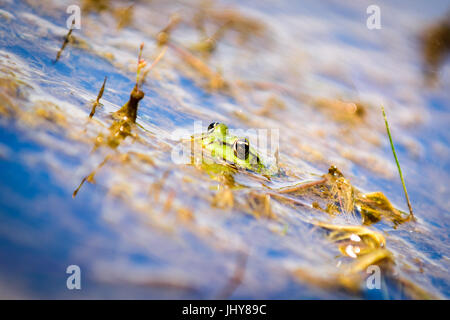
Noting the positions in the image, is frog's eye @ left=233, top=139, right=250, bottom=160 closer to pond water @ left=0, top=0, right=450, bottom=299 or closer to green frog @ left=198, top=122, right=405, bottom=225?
green frog @ left=198, top=122, right=405, bottom=225

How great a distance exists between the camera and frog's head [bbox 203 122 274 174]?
7.82ft

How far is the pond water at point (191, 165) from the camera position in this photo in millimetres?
1259

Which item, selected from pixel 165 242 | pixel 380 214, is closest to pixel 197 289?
pixel 165 242

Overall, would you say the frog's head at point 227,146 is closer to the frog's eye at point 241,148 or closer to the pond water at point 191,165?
the frog's eye at point 241,148

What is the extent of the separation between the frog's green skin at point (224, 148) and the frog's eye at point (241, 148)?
2 centimetres

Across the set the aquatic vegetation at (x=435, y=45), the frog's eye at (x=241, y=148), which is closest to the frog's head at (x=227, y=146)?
the frog's eye at (x=241, y=148)

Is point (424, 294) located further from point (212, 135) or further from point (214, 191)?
point (212, 135)

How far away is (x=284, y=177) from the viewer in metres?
2.60

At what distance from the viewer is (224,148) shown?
2410 mm

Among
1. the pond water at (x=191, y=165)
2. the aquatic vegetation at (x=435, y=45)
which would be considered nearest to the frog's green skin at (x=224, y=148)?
the pond water at (x=191, y=165)

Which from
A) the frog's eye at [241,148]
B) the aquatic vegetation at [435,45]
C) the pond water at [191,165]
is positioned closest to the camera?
the pond water at [191,165]

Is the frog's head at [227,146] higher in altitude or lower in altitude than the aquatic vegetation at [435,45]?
lower

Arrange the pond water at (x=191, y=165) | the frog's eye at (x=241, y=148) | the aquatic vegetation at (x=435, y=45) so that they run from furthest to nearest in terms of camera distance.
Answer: the aquatic vegetation at (x=435, y=45) < the frog's eye at (x=241, y=148) < the pond water at (x=191, y=165)

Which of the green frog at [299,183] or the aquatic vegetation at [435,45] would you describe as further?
the aquatic vegetation at [435,45]
